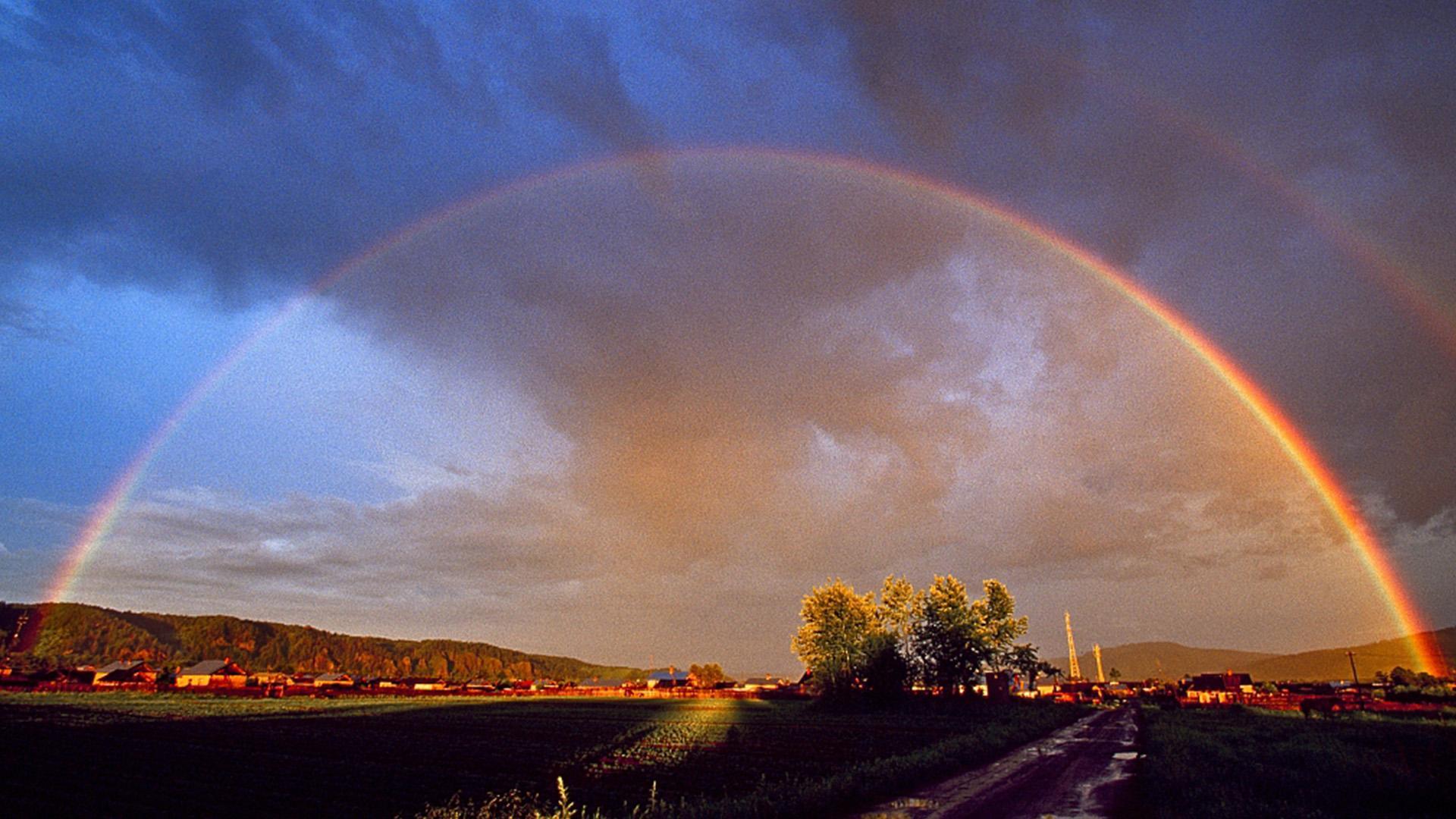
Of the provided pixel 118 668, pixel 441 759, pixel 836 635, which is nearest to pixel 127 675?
pixel 118 668

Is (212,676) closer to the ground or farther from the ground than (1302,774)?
closer to the ground

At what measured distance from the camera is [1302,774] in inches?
979

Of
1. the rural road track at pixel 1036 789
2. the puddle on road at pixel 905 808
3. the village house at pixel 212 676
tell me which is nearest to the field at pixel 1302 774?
the rural road track at pixel 1036 789

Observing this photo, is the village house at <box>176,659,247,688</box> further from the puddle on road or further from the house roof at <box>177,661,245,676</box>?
the puddle on road

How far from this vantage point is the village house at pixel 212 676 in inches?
5128

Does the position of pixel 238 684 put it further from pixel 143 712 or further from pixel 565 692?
pixel 143 712

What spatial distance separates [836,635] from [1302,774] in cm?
5962

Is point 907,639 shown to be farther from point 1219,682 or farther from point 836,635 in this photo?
point 1219,682

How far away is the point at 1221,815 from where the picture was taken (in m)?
17.4

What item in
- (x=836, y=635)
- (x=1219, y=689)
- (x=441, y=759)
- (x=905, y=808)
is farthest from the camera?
(x=1219, y=689)

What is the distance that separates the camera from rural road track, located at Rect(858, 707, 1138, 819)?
67.4ft

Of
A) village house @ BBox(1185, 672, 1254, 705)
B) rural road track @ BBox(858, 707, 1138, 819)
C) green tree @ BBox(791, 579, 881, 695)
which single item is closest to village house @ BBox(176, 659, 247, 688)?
green tree @ BBox(791, 579, 881, 695)

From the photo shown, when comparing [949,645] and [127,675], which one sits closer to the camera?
[949,645]

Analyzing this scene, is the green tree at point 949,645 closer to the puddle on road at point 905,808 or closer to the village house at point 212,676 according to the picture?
the puddle on road at point 905,808
